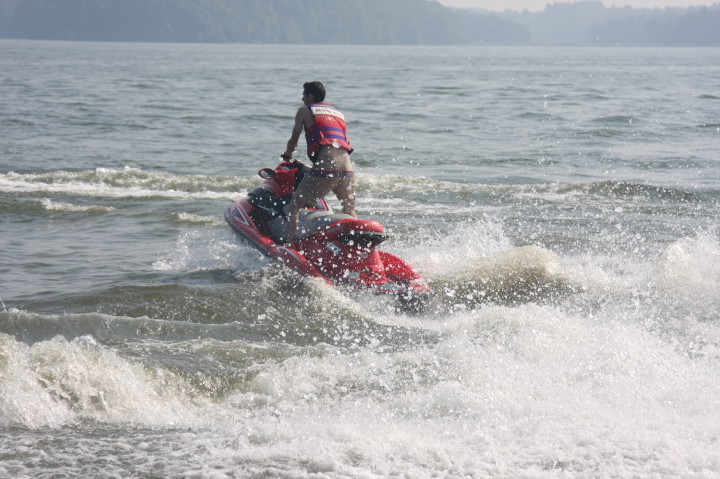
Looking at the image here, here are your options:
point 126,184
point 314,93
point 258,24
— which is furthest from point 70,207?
point 258,24

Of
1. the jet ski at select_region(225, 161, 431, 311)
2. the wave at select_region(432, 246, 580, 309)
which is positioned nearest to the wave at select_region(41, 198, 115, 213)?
the jet ski at select_region(225, 161, 431, 311)

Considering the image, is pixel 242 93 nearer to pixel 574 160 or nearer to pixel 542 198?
pixel 574 160

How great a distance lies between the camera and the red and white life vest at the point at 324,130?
7637mm

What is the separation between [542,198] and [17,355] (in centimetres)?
916

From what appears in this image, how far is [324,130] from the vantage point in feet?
25.1

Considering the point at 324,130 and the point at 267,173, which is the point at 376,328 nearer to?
the point at 324,130

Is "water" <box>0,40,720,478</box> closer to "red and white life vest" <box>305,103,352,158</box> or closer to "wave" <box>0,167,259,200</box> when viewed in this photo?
"wave" <box>0,167,259,200</box>

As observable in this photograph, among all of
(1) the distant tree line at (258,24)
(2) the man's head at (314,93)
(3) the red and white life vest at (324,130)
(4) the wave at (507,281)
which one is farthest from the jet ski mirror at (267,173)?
(1) the distant tree line at (258,24)

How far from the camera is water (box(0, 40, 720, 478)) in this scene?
4359mm

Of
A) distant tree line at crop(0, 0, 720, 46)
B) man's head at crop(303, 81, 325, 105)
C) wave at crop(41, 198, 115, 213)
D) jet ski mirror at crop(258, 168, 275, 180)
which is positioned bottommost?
wave at crop(41, 198, 115, 213)

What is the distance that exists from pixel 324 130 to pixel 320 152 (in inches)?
8.4

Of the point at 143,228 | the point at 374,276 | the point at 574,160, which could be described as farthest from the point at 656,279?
the point at 574,160

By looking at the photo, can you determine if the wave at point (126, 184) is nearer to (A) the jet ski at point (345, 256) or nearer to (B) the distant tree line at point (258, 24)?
(A) the jet ski at point (345, 256)

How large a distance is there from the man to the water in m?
0.77
